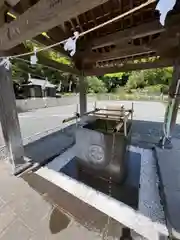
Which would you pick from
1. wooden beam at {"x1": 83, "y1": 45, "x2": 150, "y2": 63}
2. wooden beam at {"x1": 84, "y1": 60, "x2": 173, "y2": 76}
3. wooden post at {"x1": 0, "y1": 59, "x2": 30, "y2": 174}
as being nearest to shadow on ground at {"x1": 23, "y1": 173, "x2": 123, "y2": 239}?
wooden post at {"x1": 0, "y1": 59, "x2": 30, "y2": 174}

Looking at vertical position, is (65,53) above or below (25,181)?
above

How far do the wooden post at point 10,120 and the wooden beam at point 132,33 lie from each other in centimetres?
172

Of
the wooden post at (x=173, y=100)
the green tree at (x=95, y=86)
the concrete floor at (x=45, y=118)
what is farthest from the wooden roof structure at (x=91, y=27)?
the green tree at (x=95, y=86)

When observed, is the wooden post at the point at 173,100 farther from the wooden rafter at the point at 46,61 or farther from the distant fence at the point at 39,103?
the distant fence at the point at 39,103

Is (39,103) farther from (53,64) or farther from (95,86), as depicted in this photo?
(53,64)

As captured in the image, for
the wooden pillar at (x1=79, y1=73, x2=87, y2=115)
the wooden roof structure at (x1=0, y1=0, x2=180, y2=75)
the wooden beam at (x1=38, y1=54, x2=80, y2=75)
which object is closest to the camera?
the wooden roof structure at (x1=0, y1=0, x2=180, y2=75)

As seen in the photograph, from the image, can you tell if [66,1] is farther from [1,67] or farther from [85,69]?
[85,69]

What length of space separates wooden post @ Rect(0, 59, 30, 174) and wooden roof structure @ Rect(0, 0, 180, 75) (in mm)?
324

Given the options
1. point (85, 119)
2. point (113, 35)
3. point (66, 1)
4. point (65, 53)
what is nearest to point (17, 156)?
point (85, 119)

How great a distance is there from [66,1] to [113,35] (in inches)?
74.0

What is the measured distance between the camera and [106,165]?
241cm

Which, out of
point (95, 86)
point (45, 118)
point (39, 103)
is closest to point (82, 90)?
point (45, 118)

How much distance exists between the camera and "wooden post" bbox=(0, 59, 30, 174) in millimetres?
1779

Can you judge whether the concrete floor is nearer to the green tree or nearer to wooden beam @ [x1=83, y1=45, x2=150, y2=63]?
wooden beam @ [x1=83, y1=45, x2=150, y2=63]
